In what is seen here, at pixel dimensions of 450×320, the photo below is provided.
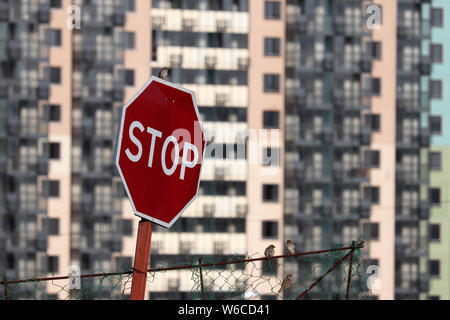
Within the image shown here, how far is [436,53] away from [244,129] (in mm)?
17424

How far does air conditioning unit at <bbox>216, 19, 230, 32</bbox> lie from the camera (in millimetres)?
56531

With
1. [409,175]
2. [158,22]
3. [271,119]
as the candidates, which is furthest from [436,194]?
[158,22]

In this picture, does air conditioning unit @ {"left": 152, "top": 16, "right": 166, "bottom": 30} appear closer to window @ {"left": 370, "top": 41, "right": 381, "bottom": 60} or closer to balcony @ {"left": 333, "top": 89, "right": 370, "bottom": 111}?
balcony @ {"left": 333, "top": 89, "right": 370, "bottom": 111}

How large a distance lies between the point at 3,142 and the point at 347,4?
2901cm

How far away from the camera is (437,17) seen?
2327 inches

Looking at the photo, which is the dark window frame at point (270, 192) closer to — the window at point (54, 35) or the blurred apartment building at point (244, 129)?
the blurred apartment building at point (244, 129)

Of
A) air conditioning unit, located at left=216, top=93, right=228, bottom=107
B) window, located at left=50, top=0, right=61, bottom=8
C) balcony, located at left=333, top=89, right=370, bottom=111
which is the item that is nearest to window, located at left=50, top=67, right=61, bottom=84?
window, located at left=50, top=0, right=61, bottom=8

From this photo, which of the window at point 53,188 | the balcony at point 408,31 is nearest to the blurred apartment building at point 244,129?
the window at point 53,188

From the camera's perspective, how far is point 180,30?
186 ft

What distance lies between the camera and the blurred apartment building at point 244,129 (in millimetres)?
53969

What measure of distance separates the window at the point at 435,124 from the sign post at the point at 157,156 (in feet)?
189

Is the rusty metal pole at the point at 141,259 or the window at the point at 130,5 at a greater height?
the window at the point at 130,5

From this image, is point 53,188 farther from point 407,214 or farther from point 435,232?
point 435,232

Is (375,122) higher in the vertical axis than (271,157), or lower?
higher
